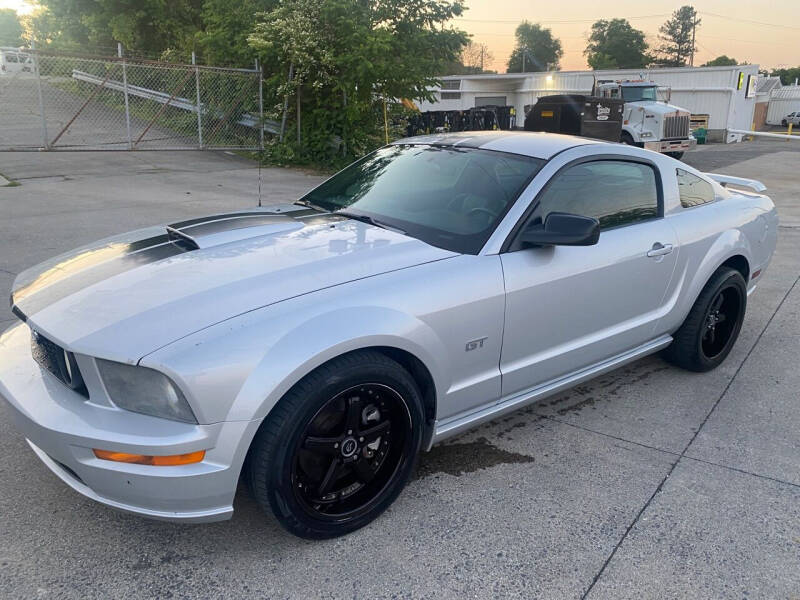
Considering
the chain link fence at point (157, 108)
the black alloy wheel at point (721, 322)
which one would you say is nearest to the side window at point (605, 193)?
the black alloy wheel at point (721, 322)

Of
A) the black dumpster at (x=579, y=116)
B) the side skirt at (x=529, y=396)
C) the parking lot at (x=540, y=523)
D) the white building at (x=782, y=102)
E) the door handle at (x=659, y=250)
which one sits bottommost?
the parking lot at (x=540, y=523)

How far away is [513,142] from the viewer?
3.67 metres

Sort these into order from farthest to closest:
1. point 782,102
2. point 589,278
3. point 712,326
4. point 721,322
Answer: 1. point 782,102
2. point 721,322
3. point 712,326
4. point 589,278

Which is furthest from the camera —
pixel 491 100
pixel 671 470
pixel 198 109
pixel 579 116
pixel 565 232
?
pixel 491 100

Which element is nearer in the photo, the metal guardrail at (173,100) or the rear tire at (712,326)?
the rear tire at (712,326)

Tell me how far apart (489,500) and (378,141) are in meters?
13.1

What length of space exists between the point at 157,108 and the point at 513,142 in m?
14.0

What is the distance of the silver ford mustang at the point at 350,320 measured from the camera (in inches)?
88.5

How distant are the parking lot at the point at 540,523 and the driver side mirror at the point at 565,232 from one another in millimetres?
1086

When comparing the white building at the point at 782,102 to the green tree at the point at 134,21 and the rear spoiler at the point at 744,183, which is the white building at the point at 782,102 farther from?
the rear spoiler at the point at 744,183

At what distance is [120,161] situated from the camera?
526 inches

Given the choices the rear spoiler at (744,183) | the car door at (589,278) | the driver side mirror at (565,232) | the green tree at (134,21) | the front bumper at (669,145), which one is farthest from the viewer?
the front bumper at (669,145)

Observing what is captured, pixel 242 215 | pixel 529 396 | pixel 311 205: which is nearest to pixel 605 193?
pixel 529 396

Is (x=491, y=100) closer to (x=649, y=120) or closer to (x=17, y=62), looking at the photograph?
(x=649, y=120)
